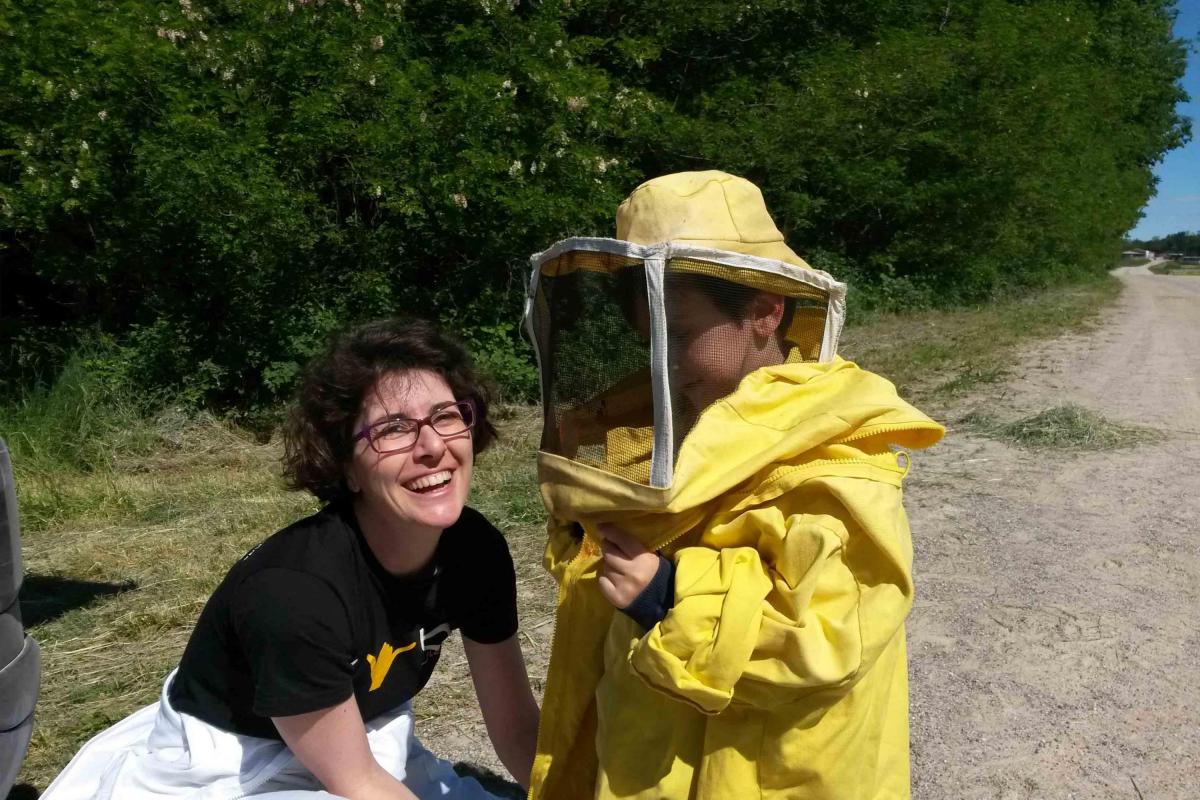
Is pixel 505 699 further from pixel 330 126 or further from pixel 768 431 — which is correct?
pixel 330 126

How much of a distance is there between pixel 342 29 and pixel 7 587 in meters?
7.47

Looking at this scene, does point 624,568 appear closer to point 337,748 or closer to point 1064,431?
point 337,748

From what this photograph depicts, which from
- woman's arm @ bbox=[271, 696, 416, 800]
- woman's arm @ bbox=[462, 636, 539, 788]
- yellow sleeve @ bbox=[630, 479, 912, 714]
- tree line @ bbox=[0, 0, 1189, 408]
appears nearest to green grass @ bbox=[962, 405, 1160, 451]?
tree line @ bbox=[0, 0, 1189, 408]

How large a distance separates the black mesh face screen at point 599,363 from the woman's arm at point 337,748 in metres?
0.74

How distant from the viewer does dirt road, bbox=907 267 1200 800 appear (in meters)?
3.36

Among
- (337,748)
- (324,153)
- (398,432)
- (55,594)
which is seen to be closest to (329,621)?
(337,748)

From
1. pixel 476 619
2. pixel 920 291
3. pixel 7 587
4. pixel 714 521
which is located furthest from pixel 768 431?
pixel 920 291

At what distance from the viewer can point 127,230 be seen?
8.91m

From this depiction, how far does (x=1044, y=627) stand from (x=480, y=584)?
317cm

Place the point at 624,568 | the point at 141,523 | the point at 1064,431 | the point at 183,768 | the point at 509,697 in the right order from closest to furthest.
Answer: the point at 624,568, the point at 183,768, the point at 509,697, the point at 141,523, the point at 1064,431

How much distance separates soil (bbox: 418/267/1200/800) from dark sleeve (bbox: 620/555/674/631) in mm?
2021

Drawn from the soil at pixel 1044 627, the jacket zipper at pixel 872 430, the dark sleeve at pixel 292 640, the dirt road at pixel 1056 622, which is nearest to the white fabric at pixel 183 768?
the dark sleeve at pixel 292 640

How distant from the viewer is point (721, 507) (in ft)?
5.48

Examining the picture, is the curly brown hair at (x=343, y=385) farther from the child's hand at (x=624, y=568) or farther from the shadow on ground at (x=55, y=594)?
the shadow on ground at (x=55, y=594)
